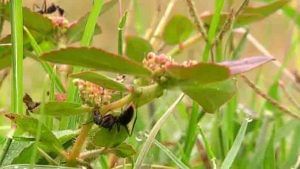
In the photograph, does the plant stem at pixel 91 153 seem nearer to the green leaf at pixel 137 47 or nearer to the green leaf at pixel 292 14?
the green leaf at pixel 137 47

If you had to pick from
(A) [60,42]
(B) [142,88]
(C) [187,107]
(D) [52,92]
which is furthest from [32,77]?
(B) [142,88]

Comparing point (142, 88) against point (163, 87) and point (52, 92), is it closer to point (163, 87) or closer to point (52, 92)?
point (163, 87)

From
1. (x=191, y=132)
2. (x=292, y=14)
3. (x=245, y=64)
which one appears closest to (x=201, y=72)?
(x=245, y=64)

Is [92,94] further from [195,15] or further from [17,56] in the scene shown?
[195,15]

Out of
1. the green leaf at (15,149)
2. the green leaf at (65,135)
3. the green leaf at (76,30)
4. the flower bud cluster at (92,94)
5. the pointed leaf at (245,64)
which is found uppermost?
the pointed leaf at (245,64)

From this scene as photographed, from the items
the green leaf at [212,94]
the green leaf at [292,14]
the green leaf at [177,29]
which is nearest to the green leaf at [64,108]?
the green leaf at [212,94]

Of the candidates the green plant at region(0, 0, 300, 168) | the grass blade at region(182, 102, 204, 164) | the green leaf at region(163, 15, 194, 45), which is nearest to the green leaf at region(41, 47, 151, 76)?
the green plant at region(0, 0, 300, 168)
